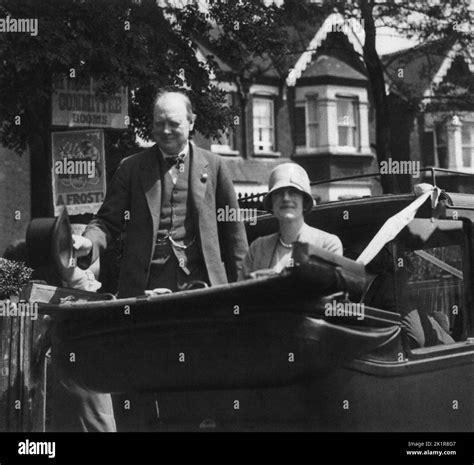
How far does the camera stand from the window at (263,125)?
32.9 m

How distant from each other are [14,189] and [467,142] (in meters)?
17.9

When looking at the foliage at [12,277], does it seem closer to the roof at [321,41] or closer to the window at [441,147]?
the roof at [321,41]

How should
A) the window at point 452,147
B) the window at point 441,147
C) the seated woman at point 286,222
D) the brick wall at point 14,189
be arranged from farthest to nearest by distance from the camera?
the window at point 441,147 → the window at point 452,147 → the brick wall at point 14,189 → the seated woman at point 286,222

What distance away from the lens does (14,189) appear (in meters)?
25.4

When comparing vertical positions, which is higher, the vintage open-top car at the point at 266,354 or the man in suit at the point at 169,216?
the man in suit at the point at 169,216

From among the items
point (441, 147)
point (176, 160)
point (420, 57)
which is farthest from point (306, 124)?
point (176, 160)

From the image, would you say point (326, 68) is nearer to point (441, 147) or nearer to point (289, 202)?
point (441, 147)

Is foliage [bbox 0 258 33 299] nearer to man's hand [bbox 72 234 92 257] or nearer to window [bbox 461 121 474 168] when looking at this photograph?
man's hand [bbox 72 234 92 257]

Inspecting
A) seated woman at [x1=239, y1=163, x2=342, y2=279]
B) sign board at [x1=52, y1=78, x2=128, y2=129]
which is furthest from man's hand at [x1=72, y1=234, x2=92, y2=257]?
sign board at [x1=52, y1=78, x2=128, y2=129]

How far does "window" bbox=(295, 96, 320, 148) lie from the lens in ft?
112

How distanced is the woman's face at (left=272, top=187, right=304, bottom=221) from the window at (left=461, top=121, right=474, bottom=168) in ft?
110

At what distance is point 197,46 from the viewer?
1472 cm

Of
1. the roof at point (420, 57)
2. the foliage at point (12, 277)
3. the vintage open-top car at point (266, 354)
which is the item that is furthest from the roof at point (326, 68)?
the vintage open-top car at point (266, 354)

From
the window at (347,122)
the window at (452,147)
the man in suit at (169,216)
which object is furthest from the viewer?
the window at (452,147)
